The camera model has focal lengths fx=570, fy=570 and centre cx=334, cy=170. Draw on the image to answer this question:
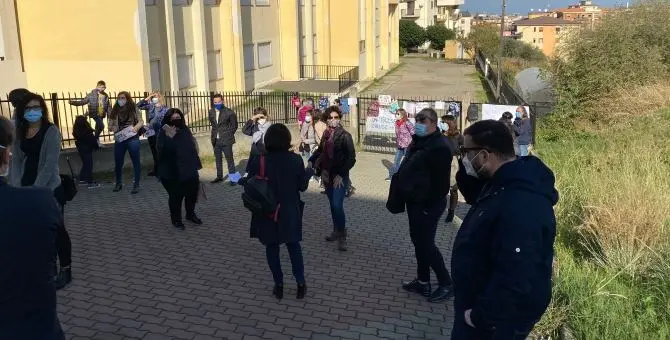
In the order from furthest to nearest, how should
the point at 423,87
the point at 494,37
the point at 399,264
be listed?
the point at 494,37, the point at 423,87, the point at 399,264

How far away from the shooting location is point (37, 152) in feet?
16.8

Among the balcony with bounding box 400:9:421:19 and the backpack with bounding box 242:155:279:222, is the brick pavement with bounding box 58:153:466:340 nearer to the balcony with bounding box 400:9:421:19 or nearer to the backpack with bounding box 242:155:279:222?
the backpack with bounding box 242:155:279:222

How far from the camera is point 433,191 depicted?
16.5 ft

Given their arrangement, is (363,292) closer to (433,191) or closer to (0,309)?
(433,191)

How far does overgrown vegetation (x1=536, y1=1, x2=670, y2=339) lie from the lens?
184 inches

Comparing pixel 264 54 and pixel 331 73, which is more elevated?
pixel 264 54

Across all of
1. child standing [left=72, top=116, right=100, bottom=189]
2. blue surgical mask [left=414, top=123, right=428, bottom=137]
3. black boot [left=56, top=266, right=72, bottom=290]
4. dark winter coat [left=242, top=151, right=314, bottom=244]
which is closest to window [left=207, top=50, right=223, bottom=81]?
child standing [left=72, top=116, right=100, bottom=189]

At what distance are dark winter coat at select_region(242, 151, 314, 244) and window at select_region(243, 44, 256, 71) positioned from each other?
21.1 m

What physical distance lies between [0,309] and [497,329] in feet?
7.36

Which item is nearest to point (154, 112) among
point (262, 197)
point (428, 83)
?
point (262, 197)

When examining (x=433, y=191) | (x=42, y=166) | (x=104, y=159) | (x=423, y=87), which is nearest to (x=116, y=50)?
(x=104, y=159)

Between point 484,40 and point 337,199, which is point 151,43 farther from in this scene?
point 484,40

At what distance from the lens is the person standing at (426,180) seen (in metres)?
4.99

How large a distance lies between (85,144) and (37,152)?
4.66 meters
